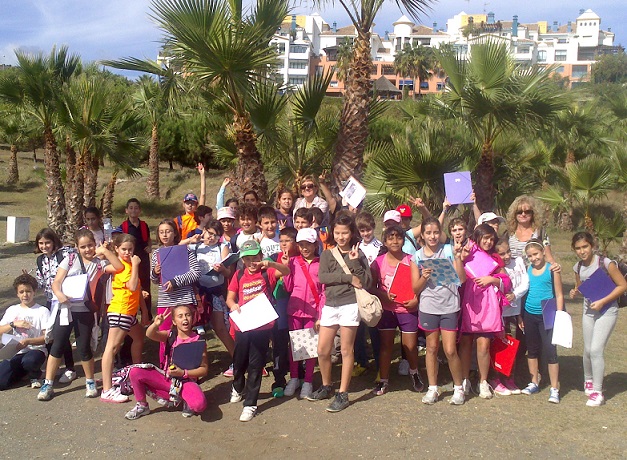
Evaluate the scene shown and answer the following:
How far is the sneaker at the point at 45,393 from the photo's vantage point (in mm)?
5559

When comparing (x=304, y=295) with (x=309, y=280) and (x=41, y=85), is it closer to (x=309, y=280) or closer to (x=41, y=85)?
(x=309, y=280)

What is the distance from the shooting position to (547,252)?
19.1 feet

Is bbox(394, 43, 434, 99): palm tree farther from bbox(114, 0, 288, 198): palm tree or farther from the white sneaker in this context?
the white sneaker

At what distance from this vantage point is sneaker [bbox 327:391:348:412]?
5.31 metres

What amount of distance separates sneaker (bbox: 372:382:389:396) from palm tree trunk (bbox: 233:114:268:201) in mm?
3461

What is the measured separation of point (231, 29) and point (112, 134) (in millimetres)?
6484

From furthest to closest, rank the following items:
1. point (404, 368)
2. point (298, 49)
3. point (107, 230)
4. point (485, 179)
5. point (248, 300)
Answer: point (298, 49) → point (485, 179) → point (107, 230) → point (404, 368) → point (248, 300)

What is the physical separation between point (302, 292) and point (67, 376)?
7.95 feet

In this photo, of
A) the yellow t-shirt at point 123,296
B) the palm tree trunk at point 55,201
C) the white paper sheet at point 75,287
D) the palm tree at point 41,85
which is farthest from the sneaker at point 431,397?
the palm tree trunk at point 55,201

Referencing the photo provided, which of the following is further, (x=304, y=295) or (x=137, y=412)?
(x=304, y=295)

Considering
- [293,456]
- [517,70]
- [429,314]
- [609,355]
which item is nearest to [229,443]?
[293,456]

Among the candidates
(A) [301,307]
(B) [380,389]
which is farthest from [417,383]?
(A) [301,307]

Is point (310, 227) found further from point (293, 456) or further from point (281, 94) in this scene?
point (281, 94)

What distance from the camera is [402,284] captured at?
5609 millimetres
